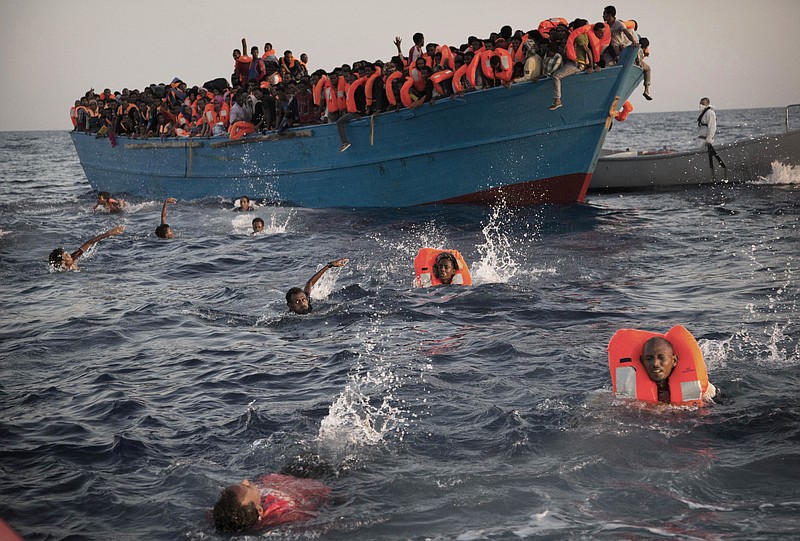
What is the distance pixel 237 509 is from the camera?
514 centimetres

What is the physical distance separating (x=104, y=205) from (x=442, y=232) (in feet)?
36.5

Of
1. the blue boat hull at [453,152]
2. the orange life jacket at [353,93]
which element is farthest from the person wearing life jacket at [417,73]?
the orange life jacket at [353,93]

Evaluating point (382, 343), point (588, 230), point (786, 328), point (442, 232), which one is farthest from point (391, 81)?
point (786, 328)

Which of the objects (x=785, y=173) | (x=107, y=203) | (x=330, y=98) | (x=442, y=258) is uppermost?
(x=330, y=98)

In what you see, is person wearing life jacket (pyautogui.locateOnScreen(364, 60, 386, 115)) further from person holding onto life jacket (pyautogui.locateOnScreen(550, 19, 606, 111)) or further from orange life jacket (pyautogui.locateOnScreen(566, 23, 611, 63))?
orange life jacket (pyautogui.locateOnScreen(566, 23, 611, 63))

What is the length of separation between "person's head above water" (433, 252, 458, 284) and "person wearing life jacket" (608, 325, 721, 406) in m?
4.31

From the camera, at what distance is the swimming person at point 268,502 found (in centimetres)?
517

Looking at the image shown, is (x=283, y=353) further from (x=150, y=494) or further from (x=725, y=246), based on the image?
(x=725, y=246)

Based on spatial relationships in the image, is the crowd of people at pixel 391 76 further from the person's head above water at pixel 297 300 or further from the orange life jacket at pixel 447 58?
the person's head above water at pixel 297 300

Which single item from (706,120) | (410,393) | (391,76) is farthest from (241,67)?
(410,393)

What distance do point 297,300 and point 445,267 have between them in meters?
2.07

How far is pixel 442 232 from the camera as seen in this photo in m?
16.2

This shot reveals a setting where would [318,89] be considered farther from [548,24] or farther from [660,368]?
[660,368]

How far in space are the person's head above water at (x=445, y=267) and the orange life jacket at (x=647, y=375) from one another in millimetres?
4309
